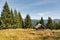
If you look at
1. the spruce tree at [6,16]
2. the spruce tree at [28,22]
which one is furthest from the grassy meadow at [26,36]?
the spruce tree at [28,22]

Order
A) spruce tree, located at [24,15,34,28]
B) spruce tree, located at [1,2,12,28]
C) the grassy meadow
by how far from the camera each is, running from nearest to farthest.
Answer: the grassy meadow < spruce tree, located at [1,2,12,28] < spruce tree, located at [24,15,34,28]

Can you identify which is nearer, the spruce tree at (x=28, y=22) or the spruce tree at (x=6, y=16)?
the spruce tree at (x=6, y=16)

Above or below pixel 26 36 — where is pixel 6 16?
above

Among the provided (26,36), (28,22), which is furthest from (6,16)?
(26,36)

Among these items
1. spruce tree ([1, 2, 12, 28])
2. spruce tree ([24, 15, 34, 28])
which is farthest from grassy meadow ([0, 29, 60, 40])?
spruce tree ([24, 15, 34, 28])

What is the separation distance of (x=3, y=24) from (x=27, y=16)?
35.1 m

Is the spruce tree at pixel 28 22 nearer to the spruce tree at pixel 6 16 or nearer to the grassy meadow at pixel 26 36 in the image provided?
the spruce tree at pixel 6 16

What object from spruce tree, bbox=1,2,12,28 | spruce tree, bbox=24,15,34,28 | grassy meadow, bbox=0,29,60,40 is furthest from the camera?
spruce tree, bbox=24,15,34,28

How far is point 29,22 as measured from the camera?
95.8 metres

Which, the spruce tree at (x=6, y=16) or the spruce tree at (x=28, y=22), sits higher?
the spruce tree at (x=6, y=16)

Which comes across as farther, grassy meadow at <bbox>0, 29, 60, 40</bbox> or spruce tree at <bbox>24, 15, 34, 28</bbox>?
spruce tree at <bbox>24, 15, 34, 28</bbox>

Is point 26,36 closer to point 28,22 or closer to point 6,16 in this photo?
point 6,16

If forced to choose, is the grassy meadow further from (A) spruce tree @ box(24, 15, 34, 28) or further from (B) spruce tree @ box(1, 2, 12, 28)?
(A) spruce tree @ box(24, 15, 34, 28)

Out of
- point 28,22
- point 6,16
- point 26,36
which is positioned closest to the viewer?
point 26,36
